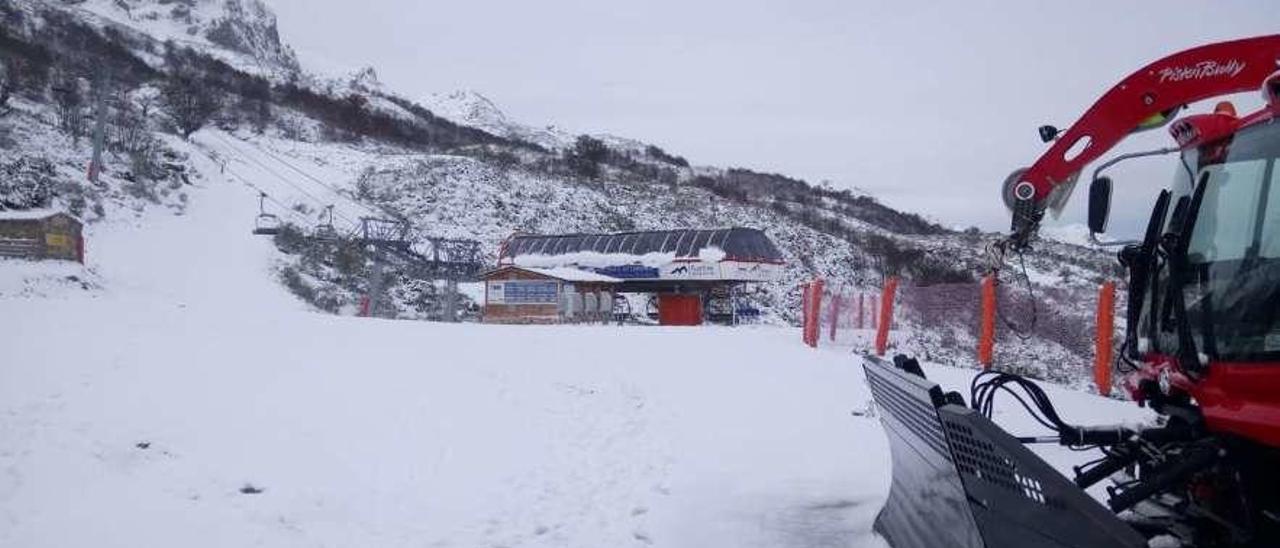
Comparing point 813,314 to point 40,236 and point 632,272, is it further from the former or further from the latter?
point 40,236

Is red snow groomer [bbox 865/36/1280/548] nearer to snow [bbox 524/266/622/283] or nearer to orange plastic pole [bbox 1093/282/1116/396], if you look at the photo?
orange plastic pole [bbox 1093/282/1116/396]

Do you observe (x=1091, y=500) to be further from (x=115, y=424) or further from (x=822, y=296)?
(x=822, y=296)

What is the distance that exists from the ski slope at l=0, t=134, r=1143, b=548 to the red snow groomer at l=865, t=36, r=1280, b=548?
1.66 meters

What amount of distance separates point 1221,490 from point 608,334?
1458cm

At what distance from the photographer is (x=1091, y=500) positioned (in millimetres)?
2949

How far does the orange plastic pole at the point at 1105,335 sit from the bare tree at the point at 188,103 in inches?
1687

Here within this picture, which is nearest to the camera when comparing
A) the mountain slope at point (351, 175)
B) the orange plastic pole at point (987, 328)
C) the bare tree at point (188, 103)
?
the orange plastic pole at point (987, 328)

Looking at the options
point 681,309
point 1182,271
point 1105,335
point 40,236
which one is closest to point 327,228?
point 681,309

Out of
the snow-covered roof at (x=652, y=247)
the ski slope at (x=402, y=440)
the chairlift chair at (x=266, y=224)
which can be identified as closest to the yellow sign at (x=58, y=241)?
the ski slope at (x=402, y=440)

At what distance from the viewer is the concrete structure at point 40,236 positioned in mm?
20203

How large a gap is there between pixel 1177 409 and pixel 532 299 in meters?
24.8

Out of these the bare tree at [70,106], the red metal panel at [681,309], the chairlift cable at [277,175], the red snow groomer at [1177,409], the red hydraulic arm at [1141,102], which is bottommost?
the red metal panel at [681,309]

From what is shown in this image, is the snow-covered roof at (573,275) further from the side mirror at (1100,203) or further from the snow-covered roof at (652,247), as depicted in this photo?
the side mirror at (1100,203)

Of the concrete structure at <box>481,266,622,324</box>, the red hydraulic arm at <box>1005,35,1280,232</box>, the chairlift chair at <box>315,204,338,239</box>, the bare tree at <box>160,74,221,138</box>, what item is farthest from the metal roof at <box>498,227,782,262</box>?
the red hydraulic arm at <box>1005,35,1280,232</box>
